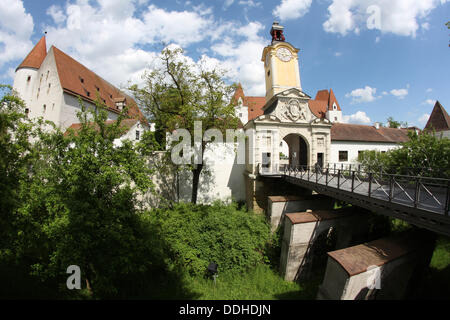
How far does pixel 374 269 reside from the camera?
19.2ft

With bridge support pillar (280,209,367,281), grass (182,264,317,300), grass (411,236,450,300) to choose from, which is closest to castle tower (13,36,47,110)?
grass (182,264,317,300)

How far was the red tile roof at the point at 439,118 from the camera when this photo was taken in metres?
26.1

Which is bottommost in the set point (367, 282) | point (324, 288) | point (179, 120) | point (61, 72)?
point (324, 288)

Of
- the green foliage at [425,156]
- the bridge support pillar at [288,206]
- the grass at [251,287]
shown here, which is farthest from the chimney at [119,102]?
the green foliage at [425,156]

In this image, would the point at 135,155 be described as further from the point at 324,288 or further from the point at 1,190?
the point at 324,288

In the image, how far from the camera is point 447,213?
181 inches

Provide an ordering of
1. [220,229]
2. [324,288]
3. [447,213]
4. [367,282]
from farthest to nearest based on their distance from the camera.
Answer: [220,229], [324,288], [367,282], [447,213]

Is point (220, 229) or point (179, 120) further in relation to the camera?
point (179, 120)

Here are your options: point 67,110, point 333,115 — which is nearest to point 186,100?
point 67,110

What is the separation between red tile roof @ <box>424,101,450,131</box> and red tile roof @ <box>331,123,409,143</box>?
12.2 ft

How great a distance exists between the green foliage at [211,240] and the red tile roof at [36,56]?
32.4 metres

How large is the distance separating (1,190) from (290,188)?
51.0 ft

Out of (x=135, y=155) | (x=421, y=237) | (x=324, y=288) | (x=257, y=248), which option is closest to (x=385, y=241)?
(x=421, y=237)

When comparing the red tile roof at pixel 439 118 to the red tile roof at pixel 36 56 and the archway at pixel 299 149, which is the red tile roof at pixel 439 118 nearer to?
the archway at pixel 299 149
